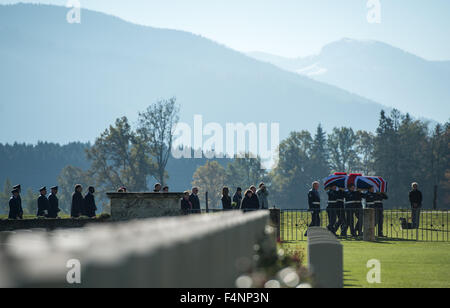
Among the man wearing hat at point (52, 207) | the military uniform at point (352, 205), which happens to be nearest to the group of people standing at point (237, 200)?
the military uniform at point (352, 205)

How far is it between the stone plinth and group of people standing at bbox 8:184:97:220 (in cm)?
362

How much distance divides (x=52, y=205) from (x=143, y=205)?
6176mm

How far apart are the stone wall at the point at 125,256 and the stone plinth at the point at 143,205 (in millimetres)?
13853

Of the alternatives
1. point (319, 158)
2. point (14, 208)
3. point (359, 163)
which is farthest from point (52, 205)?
point (359, 163)

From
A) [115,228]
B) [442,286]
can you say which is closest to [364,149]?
[442,286]

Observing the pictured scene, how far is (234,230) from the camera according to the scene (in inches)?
297

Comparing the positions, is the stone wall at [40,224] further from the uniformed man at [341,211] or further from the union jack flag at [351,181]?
the union jack flag at [351,181]

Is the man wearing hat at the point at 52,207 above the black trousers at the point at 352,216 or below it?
above

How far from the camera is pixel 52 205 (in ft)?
83.5

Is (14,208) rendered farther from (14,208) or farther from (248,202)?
(248,202)

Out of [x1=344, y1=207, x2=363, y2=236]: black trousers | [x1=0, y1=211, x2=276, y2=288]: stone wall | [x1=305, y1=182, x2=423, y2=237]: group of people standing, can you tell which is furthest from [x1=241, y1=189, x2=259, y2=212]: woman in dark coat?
[x1=0, y1=211, x2=276, y2=288]: stone wall

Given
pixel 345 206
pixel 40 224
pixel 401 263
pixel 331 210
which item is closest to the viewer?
pixel 401 263

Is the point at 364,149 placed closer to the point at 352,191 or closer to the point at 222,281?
the point at 352,191

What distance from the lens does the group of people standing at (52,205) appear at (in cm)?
2433
